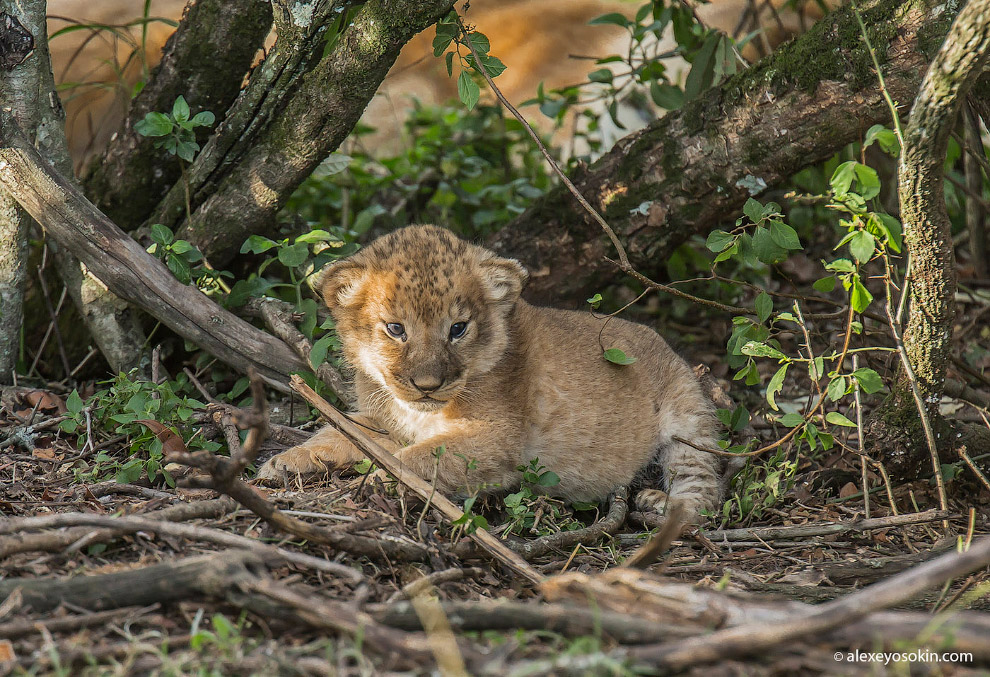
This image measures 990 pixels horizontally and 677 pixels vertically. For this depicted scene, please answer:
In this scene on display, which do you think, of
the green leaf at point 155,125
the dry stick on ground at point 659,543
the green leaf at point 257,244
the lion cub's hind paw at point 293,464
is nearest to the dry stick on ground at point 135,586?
the dry stick on ground at point 659,543

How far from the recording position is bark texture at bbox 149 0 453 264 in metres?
4.61

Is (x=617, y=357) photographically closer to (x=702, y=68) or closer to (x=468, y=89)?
(x=468, y=89)

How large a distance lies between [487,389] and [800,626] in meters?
2.43

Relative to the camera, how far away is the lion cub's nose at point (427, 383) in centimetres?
410

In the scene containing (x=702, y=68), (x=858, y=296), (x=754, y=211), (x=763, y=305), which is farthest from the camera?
(x=702, y=68)

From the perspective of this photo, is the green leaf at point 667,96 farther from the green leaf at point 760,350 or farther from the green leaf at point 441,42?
the green leaf at point 760,350

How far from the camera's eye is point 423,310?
421 cm

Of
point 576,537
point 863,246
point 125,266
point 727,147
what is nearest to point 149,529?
point 576,537

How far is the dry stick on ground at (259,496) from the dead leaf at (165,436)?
1.30m

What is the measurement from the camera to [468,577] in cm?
342

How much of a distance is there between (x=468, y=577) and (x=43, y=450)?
7.83 feet

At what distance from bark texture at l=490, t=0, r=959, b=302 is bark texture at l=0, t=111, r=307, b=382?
5.74 feet

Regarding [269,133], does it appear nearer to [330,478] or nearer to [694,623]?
[330,478]

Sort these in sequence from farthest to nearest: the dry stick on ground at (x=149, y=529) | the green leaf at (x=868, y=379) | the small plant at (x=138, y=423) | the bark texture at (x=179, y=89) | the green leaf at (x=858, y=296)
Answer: the bark texture at (x=179, y=89) → the small plant at (x=138, y=423) → the green leaf at (x=868, y=379) → the green leaf at (x=858, y=296) → the dry stick on ground at (x=149, y=529)
